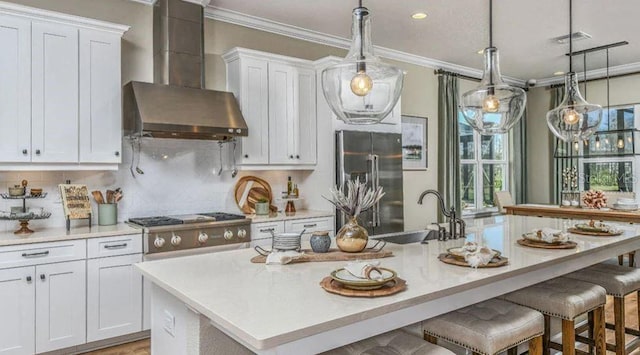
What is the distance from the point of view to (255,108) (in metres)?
4.33

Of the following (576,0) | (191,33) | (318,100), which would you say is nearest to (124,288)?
(191,33)

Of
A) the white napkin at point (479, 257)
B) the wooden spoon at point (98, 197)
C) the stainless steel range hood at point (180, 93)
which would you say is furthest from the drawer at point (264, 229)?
the white napkin at point (479, 257)

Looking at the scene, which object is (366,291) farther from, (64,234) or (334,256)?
(64,234)

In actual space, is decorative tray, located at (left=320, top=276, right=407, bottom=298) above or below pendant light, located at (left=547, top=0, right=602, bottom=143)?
below

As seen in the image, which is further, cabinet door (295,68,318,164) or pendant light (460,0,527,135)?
cabinet door (295,68,318,164)

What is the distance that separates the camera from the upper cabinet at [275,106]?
4266 mm

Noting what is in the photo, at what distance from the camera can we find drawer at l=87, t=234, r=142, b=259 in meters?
3.22

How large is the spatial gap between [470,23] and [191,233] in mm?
3482

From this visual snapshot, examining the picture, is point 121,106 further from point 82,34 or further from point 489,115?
point 489,115

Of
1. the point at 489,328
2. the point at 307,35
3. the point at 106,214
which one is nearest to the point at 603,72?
the point at 307,35

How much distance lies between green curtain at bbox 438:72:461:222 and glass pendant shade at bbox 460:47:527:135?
3.39 meters

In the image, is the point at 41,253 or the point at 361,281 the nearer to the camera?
the point at 361,281

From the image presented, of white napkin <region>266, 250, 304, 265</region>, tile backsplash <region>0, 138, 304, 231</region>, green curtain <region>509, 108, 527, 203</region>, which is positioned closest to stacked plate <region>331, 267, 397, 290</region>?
white napkin <region>266, 250, 304, 265</region>

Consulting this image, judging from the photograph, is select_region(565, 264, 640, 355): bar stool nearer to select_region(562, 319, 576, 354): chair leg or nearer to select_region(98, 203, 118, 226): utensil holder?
select_region(562, 319, 576, 354): chair leg
